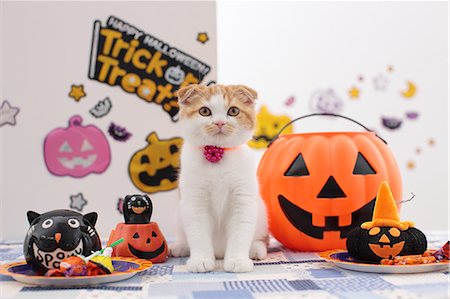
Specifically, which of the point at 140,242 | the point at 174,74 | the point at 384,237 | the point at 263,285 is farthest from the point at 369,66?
the point at 263,285

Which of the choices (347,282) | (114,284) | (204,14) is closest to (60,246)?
(114,284)

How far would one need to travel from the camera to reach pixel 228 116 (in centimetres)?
129

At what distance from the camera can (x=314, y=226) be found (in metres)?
1.52

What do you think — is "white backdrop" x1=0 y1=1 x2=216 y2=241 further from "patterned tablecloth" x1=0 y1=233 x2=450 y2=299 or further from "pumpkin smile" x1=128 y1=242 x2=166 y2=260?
"patterned tablecloth" x1=0 y1=233 x2=450 y2=299

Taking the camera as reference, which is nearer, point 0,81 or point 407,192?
point 0,81

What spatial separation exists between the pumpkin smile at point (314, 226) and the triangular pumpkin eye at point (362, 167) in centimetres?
9

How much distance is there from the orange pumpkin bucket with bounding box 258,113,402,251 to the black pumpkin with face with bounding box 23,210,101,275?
2.17 feet

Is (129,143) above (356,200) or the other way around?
above

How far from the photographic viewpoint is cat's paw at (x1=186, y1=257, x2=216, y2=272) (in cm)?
122

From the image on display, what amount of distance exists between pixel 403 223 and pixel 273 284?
38cm

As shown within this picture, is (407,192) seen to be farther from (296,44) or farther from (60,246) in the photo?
(60,246)

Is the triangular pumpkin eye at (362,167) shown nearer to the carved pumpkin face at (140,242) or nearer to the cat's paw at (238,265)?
the cat's paw at (238,265)

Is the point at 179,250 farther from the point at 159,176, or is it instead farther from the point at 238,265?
the point at 159,176

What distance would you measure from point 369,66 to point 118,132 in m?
1.72
